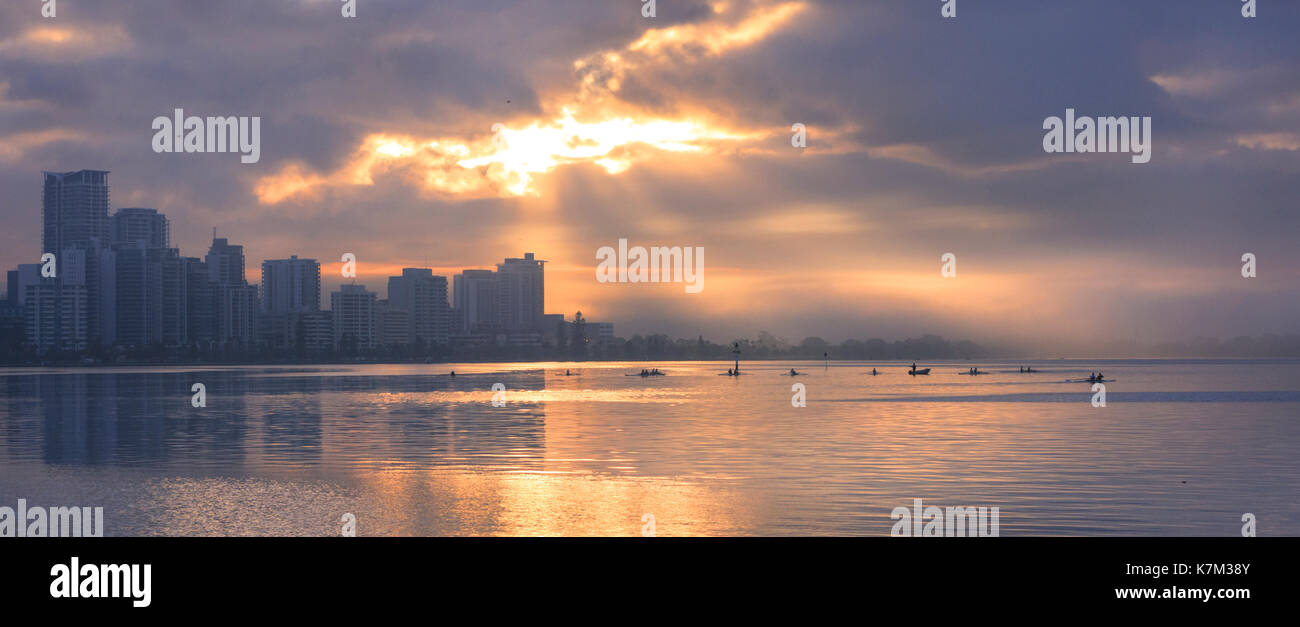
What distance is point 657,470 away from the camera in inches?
1363

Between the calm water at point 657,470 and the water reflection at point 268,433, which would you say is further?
the water reflection at point 268,433

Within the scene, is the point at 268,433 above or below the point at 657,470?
below

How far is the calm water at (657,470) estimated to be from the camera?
2384 cm

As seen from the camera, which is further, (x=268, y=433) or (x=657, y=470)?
(x=268, y=433)

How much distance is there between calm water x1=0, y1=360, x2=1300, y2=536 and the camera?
2384 cm

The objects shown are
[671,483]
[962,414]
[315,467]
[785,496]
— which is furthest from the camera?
[962,414]

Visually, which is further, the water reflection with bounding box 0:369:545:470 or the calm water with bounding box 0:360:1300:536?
the water reflection with bounding box 0:369:545:470
